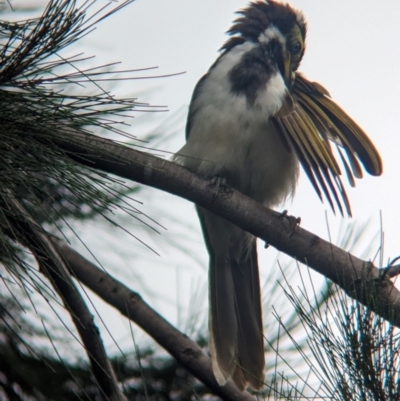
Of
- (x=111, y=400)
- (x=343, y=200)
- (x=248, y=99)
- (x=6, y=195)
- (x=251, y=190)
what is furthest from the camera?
→ (x=251, y=190)

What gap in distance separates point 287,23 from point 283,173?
81 cm

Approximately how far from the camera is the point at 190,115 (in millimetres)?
3072

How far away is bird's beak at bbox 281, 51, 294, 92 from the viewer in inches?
111

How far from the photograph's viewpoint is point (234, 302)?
9.75ft

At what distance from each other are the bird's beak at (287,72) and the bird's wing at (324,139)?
0.14 metres

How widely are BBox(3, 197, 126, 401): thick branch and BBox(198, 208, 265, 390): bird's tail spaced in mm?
541

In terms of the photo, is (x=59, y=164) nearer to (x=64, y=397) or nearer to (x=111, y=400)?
(x=111, y=400)

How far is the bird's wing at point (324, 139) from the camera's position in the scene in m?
2.07

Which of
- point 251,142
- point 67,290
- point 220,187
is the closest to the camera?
point 67,290

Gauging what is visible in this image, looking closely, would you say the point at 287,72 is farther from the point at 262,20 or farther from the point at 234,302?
the point at 234,302

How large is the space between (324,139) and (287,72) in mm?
711

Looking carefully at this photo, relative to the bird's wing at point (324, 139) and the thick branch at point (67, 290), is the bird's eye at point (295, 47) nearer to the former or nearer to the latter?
the bird's wing at point (324, 139)

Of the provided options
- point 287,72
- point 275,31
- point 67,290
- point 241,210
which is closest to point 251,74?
point 287,72

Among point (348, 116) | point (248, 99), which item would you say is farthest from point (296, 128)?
point (248, 99)
